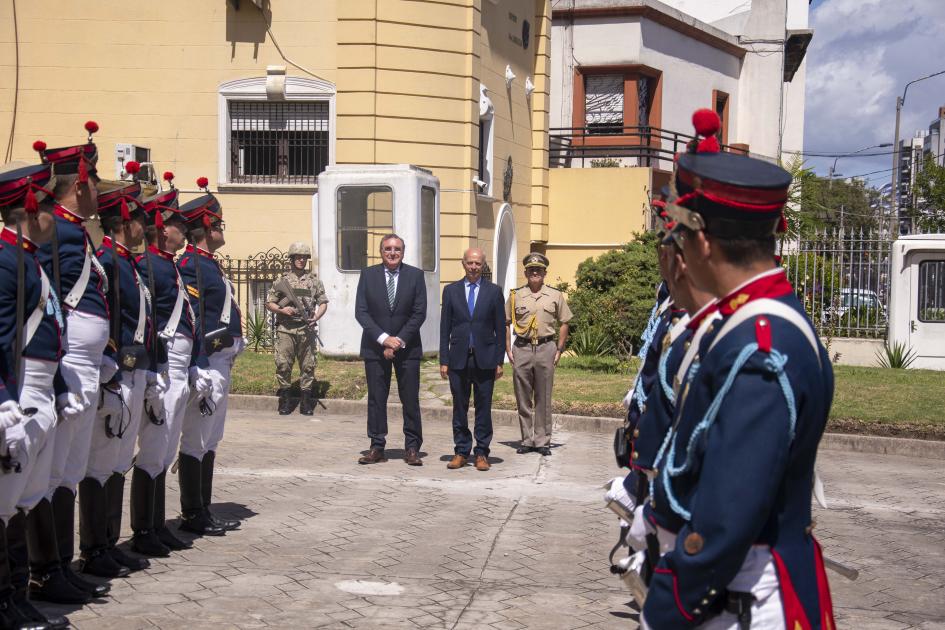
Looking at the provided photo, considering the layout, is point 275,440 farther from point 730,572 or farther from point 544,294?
point 730,572

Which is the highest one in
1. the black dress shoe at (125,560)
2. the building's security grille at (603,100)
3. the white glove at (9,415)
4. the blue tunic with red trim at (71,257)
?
the building's security grille at (603,100)

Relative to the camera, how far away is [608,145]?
Answer: 3075cm

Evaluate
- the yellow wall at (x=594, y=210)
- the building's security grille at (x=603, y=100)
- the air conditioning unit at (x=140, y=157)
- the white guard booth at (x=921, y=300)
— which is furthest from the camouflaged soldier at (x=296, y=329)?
the building's security grille at (x=603, y=100)

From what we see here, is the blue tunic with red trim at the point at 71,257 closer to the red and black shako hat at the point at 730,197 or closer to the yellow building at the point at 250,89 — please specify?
the red and black shako hat at the point at 730,197

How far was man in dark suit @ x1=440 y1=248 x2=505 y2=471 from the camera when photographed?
11398 millimetres

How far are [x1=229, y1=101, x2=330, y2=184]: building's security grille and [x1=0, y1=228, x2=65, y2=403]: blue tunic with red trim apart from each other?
14.8 m

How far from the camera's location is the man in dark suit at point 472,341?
37.4 ft

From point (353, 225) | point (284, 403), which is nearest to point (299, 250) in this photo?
point (284, 403)

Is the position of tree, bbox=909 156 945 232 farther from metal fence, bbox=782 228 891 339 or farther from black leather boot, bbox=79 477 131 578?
black leather boot, bbox=79 477 131 578

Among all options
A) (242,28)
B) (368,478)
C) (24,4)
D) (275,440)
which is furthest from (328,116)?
(368,478)

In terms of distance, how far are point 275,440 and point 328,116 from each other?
917cm

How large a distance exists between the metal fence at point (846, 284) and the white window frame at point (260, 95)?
8.97 meters

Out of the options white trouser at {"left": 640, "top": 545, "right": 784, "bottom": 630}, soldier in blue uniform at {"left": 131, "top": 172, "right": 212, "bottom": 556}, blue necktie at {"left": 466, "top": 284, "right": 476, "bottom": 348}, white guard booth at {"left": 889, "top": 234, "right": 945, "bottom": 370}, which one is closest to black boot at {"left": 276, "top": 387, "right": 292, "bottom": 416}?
blue necktie at {"left": 466, "top": 284, "right": 476, "bottom": 348}

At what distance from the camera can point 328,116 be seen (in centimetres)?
2033
